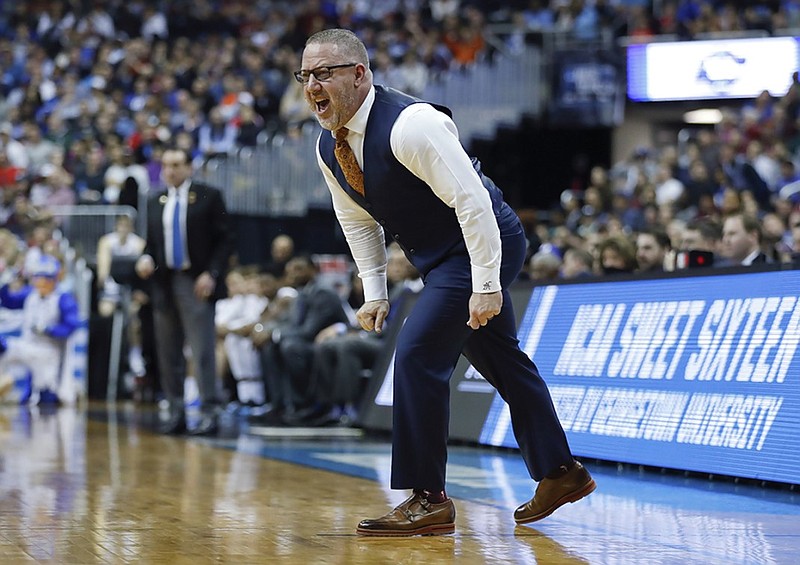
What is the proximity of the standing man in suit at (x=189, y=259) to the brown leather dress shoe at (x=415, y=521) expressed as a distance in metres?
5.64

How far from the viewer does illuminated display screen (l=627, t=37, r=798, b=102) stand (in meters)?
19.8

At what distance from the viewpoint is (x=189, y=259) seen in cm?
1054

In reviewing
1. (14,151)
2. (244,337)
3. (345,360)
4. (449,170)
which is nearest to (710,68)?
(244,337)

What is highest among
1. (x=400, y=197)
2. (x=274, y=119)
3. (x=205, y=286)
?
(x=274, y=119)

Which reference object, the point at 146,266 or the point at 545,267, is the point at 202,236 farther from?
the point at 545,267

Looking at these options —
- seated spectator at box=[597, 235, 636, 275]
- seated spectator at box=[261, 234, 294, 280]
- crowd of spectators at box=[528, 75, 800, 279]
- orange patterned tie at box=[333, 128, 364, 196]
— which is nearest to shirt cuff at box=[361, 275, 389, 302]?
orange patterned tie at box=[333, 128, 364, 196]

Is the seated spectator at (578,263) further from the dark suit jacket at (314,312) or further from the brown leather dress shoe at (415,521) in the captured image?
the brown leather dress shoe at (415,521)

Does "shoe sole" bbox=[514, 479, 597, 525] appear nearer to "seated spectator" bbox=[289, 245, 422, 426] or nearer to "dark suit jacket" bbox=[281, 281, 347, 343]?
"seated spectator" bbox=[289, 245, 422, 426]

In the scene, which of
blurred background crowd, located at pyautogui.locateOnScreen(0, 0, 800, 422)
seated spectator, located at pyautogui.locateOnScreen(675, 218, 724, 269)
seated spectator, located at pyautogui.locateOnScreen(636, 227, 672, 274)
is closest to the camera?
seated spectator, located at pyautogui.locateOnScreen(675, 218, 724, 269)

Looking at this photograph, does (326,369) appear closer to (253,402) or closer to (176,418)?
(176,418)

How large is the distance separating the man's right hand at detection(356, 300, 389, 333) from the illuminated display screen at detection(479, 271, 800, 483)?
91.5 inches

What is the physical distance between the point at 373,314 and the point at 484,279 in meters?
0.63

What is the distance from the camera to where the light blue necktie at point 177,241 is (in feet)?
34.4

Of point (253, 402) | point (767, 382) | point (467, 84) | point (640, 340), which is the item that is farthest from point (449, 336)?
point (467, 84)
